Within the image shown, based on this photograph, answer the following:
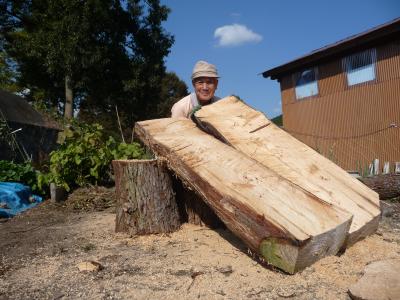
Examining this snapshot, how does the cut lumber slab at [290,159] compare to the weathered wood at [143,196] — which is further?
the weathered wood at [143,196]

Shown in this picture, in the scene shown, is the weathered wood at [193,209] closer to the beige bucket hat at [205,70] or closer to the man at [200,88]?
the man at [200,88]

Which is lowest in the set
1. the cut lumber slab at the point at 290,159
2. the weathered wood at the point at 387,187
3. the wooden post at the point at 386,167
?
the wooden post at the point at 386,167

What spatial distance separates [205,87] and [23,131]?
24.5 feet

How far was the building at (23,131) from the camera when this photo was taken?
8.26 meters

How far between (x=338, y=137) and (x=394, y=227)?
8389mm

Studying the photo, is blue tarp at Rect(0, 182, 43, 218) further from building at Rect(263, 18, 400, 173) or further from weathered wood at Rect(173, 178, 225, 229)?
building at Rect(263, 18, 400, 173)

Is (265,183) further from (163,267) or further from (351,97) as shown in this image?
(351,97)

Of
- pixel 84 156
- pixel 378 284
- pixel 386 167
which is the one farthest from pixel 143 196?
pixel 386 167

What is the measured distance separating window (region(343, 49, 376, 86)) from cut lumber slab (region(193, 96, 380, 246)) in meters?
8.14

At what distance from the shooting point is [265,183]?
251cm

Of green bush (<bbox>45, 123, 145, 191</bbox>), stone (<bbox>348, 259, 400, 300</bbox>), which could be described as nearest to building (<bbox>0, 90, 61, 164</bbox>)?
green bush (<bbox>45, 123, 145, 191</bbox>)

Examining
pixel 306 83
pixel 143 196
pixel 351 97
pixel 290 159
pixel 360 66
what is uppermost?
pixel 360 66

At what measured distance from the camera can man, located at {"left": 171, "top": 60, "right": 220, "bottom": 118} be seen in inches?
155

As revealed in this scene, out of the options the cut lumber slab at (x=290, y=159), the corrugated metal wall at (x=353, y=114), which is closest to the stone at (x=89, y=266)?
the cut lumber slab at (x=290, y=159)
